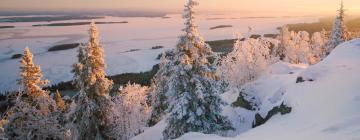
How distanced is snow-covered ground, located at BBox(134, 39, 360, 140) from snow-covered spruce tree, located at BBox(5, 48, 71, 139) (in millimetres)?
13329

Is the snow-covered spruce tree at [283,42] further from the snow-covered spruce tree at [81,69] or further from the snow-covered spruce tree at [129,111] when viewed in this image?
the snow-covered spruce tree at [81,69]

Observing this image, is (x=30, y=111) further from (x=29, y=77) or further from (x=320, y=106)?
(x=320, y=106)

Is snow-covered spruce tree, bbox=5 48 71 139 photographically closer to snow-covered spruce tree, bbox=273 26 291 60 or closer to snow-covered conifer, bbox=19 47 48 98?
snow-covered conifer, bbox=19 47 48 98

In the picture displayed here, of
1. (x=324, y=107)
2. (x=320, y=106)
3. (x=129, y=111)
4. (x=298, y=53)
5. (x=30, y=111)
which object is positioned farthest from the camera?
(x=298, y=53)

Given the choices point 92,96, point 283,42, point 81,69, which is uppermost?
point 81,69

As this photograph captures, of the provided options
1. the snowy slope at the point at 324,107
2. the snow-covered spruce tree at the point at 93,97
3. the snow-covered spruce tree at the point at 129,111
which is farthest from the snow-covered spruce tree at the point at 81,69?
the snowy slope at the point at 324,107

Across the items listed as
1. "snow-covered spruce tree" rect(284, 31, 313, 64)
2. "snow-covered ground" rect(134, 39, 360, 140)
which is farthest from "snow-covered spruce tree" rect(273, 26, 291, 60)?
"snow-covered ground" rect(134, 39, 360, 140)

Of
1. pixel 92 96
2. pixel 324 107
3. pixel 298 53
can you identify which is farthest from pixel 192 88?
pixel 298 53

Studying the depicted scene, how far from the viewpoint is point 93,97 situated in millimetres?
27234

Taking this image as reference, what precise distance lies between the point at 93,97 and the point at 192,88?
Result: 8.89 meters

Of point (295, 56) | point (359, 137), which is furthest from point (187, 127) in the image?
point (295, 56)

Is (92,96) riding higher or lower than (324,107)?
lower

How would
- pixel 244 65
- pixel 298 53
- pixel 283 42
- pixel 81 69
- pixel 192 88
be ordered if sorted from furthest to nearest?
1. pixel 283 42
2. pixel 298 53
3. pixel 244 65
4. pixel 81 69
5. pixel 192 88

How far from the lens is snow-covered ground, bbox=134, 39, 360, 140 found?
41.4 ft
